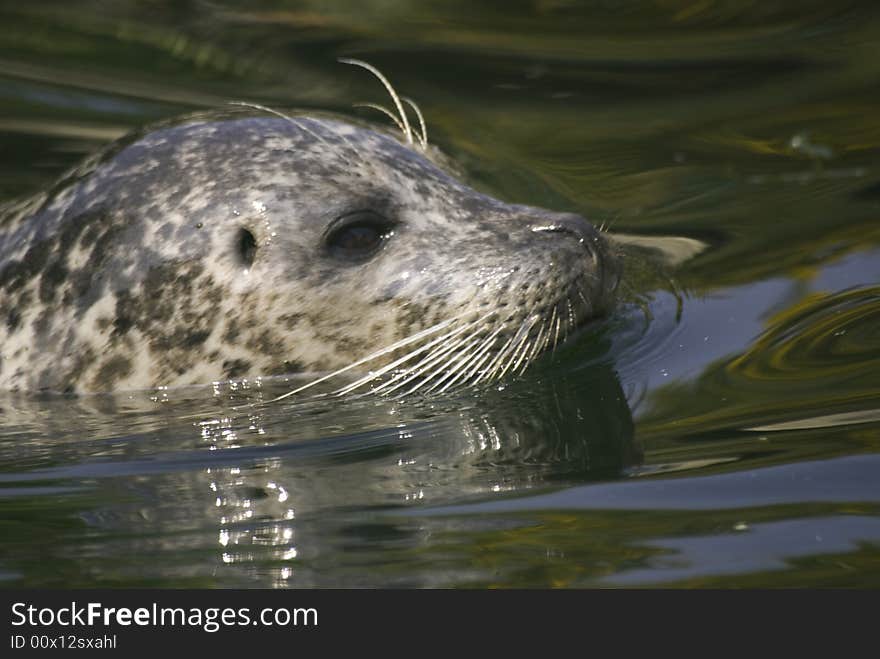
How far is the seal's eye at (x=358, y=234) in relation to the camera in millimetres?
4855

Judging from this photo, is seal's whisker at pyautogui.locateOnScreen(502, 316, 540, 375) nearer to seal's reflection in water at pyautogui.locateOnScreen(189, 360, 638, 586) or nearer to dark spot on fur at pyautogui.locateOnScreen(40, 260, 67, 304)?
seal's reflection in water at pyautogui.locateOnScreen(189, 360, 638, 586)

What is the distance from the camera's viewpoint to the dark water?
3.38 metres

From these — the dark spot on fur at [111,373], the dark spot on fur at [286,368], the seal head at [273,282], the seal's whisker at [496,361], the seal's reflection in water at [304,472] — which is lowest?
the seal's reflection in water at [304,472]

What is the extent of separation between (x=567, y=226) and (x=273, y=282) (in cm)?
89

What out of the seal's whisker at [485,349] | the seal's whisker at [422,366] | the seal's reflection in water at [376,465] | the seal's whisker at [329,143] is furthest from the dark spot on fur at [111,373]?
the seal's whisker at [485,349]

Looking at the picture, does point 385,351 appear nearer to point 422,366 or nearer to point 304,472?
point 422,366

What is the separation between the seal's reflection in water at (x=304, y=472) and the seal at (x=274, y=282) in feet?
0.42

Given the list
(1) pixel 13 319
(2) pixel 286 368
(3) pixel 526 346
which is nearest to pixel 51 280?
(1) pixel 13 319

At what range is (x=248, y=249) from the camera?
4.86 meters

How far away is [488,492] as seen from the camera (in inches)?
147

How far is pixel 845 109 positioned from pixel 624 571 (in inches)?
176

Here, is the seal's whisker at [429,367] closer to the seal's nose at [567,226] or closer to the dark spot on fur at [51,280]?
the seal's nose at [567,226]

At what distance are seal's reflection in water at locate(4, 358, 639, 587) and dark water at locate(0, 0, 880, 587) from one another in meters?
0.01

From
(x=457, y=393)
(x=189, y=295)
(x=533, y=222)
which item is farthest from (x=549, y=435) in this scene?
(x=189, y=295)
